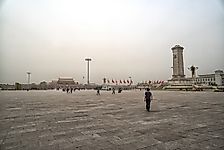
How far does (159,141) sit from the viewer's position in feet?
21.0

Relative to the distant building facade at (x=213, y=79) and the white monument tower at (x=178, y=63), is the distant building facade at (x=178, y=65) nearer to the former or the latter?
the white monument tower at (x=178, y=63)

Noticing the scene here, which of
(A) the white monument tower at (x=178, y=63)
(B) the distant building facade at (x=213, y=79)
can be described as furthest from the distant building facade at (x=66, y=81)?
(A) the white monument tower at (x=178, y=63)

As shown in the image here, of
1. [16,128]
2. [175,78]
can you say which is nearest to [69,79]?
[175,78]

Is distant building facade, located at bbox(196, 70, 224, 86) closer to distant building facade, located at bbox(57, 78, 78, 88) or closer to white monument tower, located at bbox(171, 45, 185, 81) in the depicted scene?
white monument tower, located at bbox(171, 45, 185, 81)

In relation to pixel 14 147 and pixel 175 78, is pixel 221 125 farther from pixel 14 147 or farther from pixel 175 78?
pixel 175 78

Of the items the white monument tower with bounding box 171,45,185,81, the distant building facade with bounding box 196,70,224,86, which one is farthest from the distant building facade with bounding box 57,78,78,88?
the white monument tower with bounding box 171,45,185,81

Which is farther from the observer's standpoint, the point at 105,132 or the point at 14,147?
the point at 105,132

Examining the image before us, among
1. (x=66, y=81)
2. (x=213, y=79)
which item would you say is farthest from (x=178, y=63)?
(x=66, y=81)

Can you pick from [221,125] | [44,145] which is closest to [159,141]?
[44,145]

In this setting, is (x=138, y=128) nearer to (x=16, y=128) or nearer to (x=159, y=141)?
(x=159, y=141)

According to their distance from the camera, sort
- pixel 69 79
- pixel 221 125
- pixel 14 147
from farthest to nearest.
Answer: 1. pixel 69 79
2. pixel 221 125
3. pixel 14 147

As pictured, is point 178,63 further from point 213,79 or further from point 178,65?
point 213,79

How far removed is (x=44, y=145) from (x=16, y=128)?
3175mm

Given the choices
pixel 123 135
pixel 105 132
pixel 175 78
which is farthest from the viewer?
pixel 175 78
